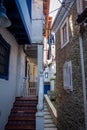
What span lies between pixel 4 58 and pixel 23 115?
246 cm

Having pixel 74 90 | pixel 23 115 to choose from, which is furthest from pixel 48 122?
pixel 74 90

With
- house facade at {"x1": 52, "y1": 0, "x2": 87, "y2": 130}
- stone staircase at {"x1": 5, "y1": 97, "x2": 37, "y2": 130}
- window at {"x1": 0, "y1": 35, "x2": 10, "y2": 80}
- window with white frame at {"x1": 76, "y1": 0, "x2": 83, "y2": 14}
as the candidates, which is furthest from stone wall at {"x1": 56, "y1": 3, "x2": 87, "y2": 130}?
window at {"x1": 0, "y1": 35, "x2": 10, "y2": 80}

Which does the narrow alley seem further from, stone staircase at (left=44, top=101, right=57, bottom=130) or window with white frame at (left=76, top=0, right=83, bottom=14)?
stone staircase at (left=44, top=101, right=57, bottom=130)

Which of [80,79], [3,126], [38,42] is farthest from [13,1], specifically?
[38,42]

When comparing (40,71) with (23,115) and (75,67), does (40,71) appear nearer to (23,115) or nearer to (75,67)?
(75,67)

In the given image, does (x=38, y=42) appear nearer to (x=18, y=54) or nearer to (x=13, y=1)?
(x=18, y=54)

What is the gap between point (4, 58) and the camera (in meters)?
6.34

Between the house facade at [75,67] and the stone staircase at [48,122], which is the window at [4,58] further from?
the stone staircase at [48,122]

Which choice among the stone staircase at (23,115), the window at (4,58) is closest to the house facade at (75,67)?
the stone staircase at (23,115)

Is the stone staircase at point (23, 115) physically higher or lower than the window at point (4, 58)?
lower

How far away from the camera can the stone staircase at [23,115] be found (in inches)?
243

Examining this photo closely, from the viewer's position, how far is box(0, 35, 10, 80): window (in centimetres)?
592

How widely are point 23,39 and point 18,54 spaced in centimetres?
107

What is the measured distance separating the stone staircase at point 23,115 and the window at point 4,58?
166 centimetres
